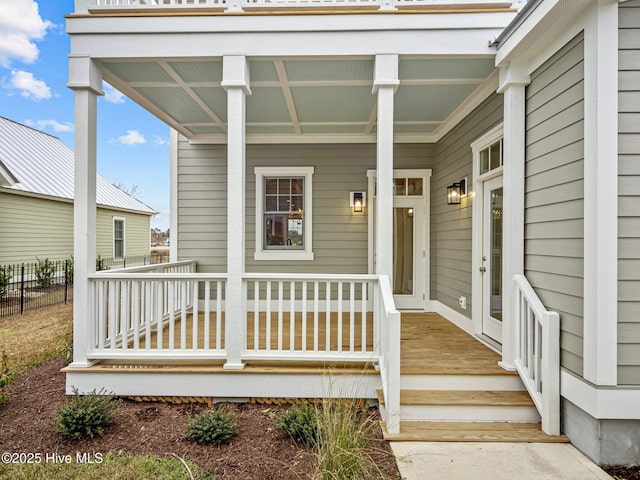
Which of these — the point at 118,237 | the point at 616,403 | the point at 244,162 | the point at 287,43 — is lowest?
the point at 616,403

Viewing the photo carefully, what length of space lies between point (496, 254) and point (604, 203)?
1.70 m

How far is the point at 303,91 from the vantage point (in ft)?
13.6

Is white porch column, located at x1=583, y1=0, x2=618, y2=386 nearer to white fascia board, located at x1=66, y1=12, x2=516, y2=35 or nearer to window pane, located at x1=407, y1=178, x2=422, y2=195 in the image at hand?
white fascia board, located at x1=66, y1=12, x2=516, y2=35

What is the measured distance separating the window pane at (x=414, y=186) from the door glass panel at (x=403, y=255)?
290 millimetres

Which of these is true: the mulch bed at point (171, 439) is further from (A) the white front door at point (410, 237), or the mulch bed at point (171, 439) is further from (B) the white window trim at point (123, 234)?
(B) the white window trim at point (123, 234)

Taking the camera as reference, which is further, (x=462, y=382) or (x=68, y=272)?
(x=68, y=272)

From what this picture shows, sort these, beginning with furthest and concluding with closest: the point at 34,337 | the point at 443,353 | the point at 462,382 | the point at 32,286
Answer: the point at 32,286 < the point at 34,337 < the point at 443,353 < the point at 462,382

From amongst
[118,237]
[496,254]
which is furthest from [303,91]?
[118,237]

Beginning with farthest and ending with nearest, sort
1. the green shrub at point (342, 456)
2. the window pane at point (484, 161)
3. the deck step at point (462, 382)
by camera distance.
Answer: the window pane at point (484, 161)
the deck step at point (462, 382)
the green shrub at point (342, 456)

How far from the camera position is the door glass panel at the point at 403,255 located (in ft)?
19.1

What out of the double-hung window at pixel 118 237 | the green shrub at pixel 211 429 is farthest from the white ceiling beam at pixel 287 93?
the double-hung window at pixel 118 237

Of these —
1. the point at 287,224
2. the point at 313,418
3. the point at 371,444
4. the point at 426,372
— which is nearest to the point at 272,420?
the point at 313,418

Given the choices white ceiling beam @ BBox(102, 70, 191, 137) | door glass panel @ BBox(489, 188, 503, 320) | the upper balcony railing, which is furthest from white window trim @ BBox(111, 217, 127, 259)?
door glass panel @ BBox(489, 188, 503, 320)

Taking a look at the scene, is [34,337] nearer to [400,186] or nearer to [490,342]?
[400,186]
